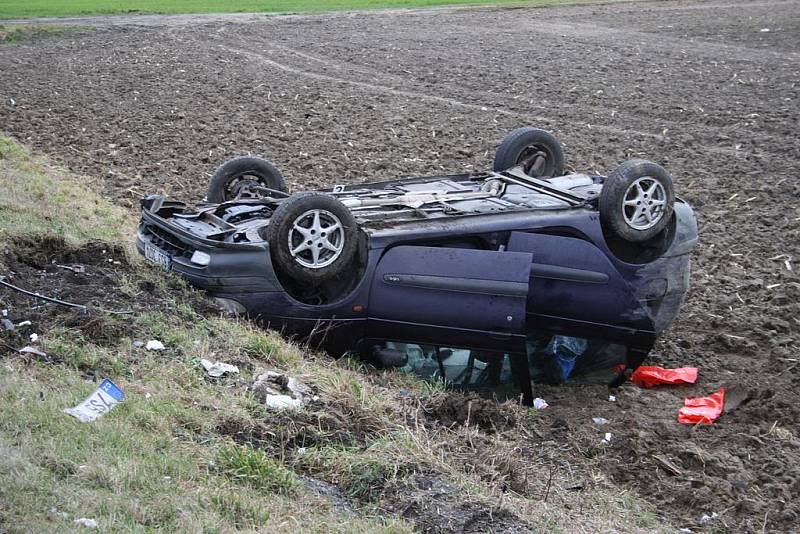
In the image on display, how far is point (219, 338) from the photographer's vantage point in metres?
6.48

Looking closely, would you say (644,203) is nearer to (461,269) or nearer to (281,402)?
(461,269)

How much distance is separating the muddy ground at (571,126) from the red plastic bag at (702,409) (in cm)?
9

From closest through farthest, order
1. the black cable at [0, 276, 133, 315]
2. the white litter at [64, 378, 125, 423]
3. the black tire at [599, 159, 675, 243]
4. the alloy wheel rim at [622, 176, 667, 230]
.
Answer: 1. the white litter at [64, 378, 125, 423]
2. the black cable at [0, 276, 133, 315]
3. the black tire at [599, 159, 675, 243]
4. the alloy wheel rim at [622, 176, 667, 230]

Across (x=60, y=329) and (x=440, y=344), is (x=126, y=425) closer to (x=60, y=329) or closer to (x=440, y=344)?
(x=60, y=329)

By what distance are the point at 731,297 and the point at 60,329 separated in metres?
6.08

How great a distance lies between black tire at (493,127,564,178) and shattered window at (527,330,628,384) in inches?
85.6

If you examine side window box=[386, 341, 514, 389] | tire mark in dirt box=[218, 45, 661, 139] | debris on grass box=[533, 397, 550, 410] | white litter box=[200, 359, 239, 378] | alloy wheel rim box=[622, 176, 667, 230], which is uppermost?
alloy wheel rim box=[622, 176, 667, 230]

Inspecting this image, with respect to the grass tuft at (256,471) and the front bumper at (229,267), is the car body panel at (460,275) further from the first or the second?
the grass tuft at (256,471)

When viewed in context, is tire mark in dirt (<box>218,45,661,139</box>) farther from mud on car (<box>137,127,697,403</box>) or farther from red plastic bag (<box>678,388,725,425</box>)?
red plastic bag (<box>678,388,725,425</box>)

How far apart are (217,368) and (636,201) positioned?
336cm

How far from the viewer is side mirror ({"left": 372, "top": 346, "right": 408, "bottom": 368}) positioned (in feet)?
22.9

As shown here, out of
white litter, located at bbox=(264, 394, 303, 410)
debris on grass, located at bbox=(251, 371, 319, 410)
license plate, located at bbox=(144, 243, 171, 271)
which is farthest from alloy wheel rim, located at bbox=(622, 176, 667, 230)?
license plate, located at bbox=(144, 243, 171, 271)

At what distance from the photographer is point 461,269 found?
269 inches

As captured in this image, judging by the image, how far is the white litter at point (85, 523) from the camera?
3.97m
